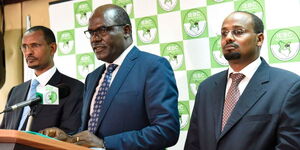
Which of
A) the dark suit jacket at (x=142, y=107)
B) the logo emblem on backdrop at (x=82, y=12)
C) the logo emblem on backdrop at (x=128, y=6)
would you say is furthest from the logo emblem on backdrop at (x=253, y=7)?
the logo emblem on backdrop at (x=82, y=12)

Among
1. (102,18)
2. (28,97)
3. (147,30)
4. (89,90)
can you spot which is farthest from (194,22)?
(28,97)

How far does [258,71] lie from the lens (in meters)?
2.07

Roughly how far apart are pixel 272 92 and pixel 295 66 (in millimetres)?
687

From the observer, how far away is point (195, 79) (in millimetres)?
2891

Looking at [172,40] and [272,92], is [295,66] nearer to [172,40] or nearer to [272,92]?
[272,92]

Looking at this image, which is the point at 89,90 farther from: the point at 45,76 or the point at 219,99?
the point at 219,99

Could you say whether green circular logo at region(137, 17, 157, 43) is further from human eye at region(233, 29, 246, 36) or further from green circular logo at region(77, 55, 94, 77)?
human eye at region(233, 29, 246, 36)

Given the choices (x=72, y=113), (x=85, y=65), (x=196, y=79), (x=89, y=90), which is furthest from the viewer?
(x=85, y=65)

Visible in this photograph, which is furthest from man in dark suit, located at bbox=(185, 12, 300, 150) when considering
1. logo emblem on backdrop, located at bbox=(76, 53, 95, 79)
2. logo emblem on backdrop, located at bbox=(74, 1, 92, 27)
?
logo emblem on backdrop, located at bbox=(74, 1, 92, 27)

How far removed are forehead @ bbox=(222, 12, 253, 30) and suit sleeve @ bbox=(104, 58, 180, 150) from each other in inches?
17.0

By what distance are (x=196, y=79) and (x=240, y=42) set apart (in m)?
0.78

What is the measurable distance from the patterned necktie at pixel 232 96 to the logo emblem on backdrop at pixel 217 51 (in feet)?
1.96

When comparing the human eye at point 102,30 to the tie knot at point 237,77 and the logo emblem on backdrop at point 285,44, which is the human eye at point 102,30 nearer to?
the tie knot at point 237,77

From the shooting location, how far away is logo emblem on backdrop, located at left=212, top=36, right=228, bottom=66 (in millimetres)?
2771
